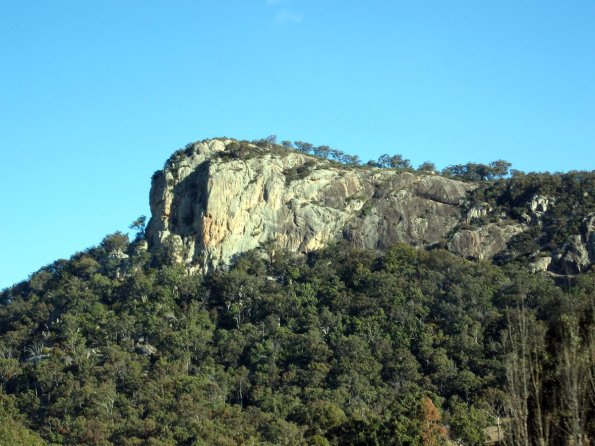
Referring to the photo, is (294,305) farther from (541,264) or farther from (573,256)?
(573,256)

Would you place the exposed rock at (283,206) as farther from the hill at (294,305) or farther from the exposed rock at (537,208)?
the exposed rock at (537,208)

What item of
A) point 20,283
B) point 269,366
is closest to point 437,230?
point 269,366

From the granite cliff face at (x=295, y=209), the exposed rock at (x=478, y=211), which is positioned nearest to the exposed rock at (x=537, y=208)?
the granite cliff face at (x=295, y=209)

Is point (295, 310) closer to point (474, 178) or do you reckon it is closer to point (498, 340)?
point (498, 340)

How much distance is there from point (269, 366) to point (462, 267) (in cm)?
2271

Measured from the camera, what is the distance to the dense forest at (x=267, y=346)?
60531mm

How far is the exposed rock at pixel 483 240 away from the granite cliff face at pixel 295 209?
0.10m

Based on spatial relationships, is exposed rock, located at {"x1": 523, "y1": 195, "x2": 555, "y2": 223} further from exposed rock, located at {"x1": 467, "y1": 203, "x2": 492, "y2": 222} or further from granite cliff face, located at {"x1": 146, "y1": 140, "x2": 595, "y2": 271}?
exposed rock, located at {"x1": 467, "y1": 203, "x2": 492, "y2": 222}

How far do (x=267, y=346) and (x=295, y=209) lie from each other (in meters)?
22.4

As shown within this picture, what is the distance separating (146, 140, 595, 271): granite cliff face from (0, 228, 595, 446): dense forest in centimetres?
250

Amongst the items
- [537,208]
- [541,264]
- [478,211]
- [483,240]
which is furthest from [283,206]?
[537,208]

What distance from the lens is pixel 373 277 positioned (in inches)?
3442

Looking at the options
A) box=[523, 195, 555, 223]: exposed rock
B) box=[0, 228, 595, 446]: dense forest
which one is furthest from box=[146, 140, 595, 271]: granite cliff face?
box=[0, 228, 595, 446]: dense forest

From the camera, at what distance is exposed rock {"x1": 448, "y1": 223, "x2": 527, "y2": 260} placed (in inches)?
3767
